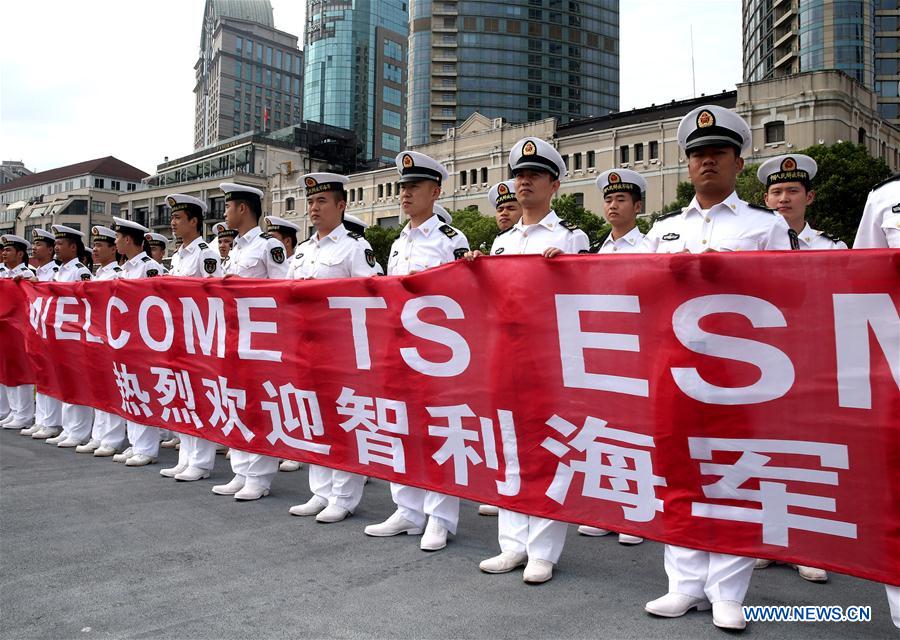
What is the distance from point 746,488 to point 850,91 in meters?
46.9

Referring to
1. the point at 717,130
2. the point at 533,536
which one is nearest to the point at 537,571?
the point at 533,536

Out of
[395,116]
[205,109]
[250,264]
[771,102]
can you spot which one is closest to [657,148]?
[771,102]

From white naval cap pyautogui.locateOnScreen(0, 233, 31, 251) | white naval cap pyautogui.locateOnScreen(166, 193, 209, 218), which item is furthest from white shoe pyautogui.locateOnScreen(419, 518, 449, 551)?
white naval cap pyautogui.locateOnScreen(0, 233, 31, 251)

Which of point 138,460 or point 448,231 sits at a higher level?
point 448,231

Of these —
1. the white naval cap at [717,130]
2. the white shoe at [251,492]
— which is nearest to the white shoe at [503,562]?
the white shoe at [251,492]

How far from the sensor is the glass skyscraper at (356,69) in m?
121

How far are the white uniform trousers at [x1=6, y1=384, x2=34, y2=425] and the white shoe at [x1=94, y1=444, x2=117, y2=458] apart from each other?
2.13 metres

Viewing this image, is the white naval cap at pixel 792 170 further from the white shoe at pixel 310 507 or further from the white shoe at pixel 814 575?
the white shoe at pixel 310 507

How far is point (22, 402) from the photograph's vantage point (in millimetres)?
8055

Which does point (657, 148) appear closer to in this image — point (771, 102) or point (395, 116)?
point (771, 102)

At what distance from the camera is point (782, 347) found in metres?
2.86

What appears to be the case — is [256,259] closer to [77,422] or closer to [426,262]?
[426,262]

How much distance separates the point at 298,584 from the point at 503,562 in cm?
102

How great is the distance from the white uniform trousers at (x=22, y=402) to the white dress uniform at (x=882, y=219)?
27.1 ft
